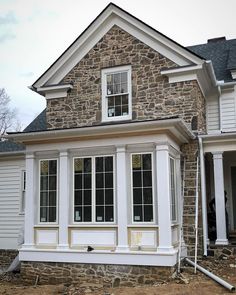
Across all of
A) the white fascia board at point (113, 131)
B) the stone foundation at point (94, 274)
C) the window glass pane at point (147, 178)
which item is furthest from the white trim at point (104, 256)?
the white fascia board at point (113, 131)

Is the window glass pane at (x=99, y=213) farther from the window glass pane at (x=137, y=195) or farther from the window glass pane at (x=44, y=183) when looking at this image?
the window glass pane at (x=44, y=183)

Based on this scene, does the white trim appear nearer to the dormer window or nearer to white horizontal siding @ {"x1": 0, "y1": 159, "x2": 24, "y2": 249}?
the dormer window

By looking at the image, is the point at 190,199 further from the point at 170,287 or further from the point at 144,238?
the point at 170,287

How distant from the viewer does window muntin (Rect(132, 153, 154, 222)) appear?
9.80 m

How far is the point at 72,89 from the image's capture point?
12914 mm

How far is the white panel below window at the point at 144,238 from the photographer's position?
31.3ft

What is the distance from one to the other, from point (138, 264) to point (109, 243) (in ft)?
3.10

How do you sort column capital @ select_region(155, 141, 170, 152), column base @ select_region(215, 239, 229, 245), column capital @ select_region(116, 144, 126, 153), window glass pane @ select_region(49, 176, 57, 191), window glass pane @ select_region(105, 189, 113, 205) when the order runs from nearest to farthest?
column capital @ select_region(155, 141, 170, 152) < column capital @ select_region(116, 144, 126, 153) < window glass pane @ select_region(105, 189, 113, 205) < window glass pane @ select_region(49, 176, 57, 191) < column base @ select_region(215, 239, 229, 245)

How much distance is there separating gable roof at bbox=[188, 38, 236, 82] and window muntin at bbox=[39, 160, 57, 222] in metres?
7.10

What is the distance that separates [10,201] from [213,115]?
8958 millimetres

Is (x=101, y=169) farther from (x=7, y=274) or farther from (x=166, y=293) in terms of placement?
(x=7, y=274)

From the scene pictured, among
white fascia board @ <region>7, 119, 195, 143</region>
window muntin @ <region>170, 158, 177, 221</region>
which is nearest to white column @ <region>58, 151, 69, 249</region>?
white fascia board @ <region>7, 119, 195, 143</region>

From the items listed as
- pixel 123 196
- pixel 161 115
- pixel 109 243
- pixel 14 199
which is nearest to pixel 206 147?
pixel 161 115

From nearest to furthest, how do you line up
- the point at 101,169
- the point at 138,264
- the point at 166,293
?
the point at 166,293 < the point at 138,264 < the point at 101,169
